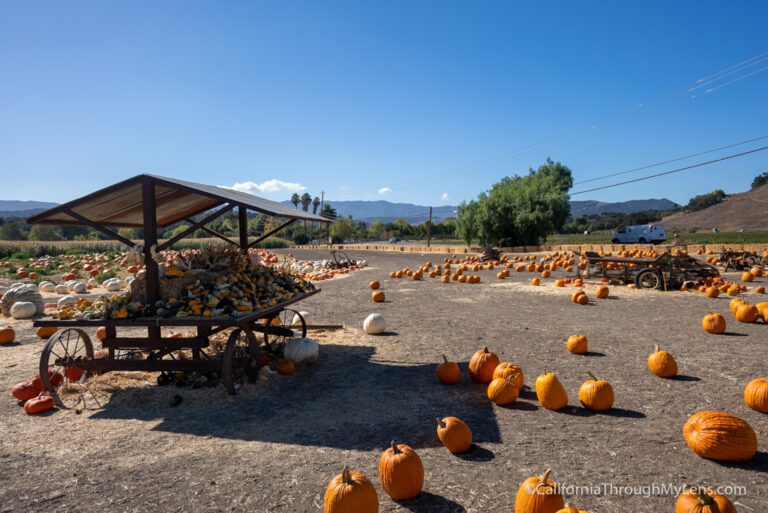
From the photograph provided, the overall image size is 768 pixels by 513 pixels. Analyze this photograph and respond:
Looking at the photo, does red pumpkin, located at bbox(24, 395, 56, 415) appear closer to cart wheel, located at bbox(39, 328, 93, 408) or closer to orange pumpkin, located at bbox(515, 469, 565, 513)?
cart wheel, located at bbox(39, 328, 93, 408)

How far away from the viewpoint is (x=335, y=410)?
496 centimetres

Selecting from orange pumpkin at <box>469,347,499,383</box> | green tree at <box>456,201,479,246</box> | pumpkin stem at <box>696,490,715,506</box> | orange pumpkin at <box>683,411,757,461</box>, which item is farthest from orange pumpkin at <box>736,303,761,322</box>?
green tree at <box>456,201,479,246</box>

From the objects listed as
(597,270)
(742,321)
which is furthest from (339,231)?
(742,321)

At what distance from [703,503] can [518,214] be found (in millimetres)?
38770

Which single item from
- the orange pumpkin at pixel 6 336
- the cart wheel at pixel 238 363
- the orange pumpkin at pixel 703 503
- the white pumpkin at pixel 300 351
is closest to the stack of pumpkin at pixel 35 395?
the cart wheel at pixel 238 363

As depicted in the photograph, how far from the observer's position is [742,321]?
27.4 feet

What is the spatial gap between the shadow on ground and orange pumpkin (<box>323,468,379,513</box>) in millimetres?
1037

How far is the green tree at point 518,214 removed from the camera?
3919cm

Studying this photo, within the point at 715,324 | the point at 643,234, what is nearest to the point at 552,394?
the point at 715,324

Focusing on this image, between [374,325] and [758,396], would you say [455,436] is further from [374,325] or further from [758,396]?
[374,325]

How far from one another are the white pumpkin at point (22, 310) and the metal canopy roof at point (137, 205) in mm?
6500

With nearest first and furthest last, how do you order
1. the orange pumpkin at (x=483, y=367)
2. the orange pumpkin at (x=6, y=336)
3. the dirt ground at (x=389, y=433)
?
the dirt ground at (x=389, y=433)
the orange pumpkin at (x=483, y=367)
the orange pumpkin at (x=6, y=336)

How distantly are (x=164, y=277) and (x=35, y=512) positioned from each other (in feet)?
9.68

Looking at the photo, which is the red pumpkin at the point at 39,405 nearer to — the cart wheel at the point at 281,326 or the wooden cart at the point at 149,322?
the wooden cart at the point at 149,322
